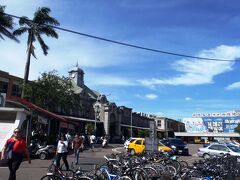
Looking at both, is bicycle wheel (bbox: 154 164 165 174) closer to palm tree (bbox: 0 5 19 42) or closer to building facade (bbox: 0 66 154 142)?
palm tree (bbox: 0 5 19 42)

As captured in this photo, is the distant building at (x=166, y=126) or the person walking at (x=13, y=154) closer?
the person walking at (x=13, y=154)

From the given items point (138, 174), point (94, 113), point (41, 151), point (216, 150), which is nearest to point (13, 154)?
point (138, 174)

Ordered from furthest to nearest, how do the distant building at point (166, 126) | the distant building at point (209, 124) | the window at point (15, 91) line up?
the distant building at point (166, 126) < the distant building at point (209, 124) < the window at point (15, 91)

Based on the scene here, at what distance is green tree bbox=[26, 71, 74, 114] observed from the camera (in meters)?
39.7

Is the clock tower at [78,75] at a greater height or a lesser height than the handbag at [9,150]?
greater

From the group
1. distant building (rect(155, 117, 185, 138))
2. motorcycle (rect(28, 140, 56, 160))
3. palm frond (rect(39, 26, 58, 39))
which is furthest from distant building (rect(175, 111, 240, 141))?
motorcycle (rect(28, 140, 56, 160))

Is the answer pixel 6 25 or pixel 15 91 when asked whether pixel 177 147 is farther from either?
pixel 15 91

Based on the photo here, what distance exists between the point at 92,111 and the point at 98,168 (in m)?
69.0

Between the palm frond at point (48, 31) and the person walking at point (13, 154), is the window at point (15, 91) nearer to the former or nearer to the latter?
the palm frond at point (48, 31)

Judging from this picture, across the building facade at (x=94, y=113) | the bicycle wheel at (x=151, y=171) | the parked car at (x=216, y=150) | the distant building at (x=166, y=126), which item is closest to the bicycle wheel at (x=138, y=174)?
the bicycle wheel at (x=151, y=171)

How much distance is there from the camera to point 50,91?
1581 inches

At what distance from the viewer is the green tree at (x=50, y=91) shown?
3969cm

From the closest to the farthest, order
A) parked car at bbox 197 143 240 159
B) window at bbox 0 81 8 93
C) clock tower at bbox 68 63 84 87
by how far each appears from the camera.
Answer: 1. parked car at bbox 197 143 240 159
2. window at bbox 0 81 8 93
3. clock tower at bbox 68 63 84 87

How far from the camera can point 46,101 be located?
4091 cm
